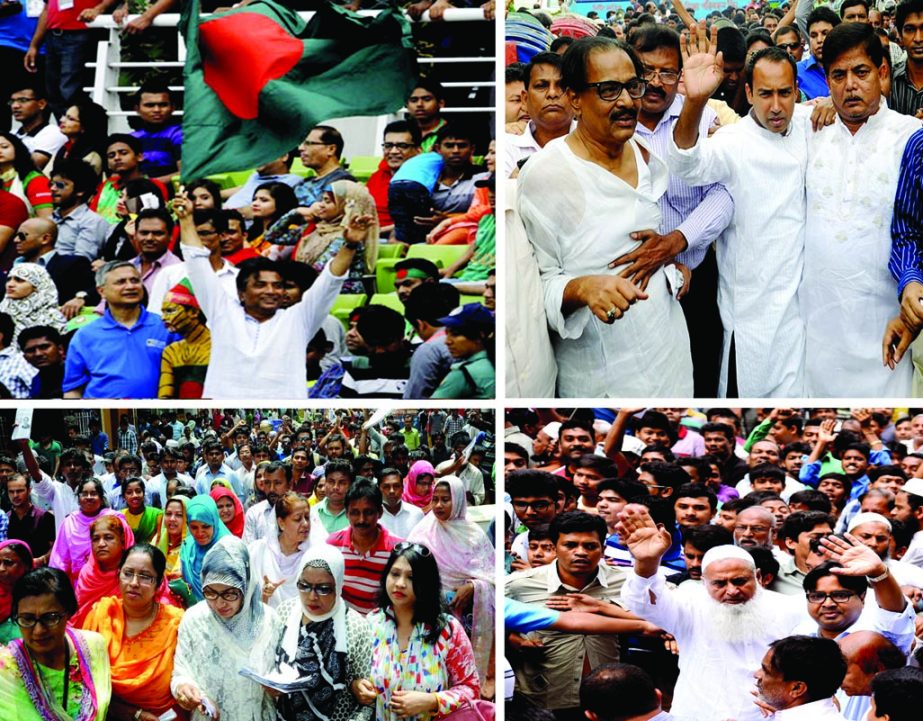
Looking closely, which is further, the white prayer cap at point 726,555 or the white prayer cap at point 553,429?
the white prayer cap at point 553,429

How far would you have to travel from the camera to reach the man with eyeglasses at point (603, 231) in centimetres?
366

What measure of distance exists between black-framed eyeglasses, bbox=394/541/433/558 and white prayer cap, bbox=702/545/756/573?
84 centimetres

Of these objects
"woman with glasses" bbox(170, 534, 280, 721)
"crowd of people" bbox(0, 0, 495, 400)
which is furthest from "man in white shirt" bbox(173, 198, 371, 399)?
"woman with glasses" bbox(170, 534, 280, 721)

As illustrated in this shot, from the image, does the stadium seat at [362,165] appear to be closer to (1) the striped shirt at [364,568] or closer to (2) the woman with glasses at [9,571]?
(1) the striped shirt at [364,568]

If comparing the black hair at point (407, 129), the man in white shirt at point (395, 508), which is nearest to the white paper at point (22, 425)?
the man in white shirt at point (395, 508)

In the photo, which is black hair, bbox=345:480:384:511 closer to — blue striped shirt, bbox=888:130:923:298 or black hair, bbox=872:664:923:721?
black hair, bbox=872:664:923:721

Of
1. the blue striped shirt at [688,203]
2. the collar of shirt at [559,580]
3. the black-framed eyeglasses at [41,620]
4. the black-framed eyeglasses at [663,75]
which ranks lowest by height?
the black-framed eyeglasses at [41,620]

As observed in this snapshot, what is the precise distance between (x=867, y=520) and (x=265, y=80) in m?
2.34

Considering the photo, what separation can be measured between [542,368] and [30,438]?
165 centimetres

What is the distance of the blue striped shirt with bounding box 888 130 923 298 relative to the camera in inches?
145

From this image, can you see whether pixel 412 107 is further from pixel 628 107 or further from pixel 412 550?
pixel 412 550

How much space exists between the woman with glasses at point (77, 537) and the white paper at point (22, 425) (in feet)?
0.89

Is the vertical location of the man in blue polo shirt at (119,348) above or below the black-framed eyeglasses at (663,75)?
below

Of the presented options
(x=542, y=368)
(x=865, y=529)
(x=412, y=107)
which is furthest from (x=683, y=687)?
(x=412, y=107)
